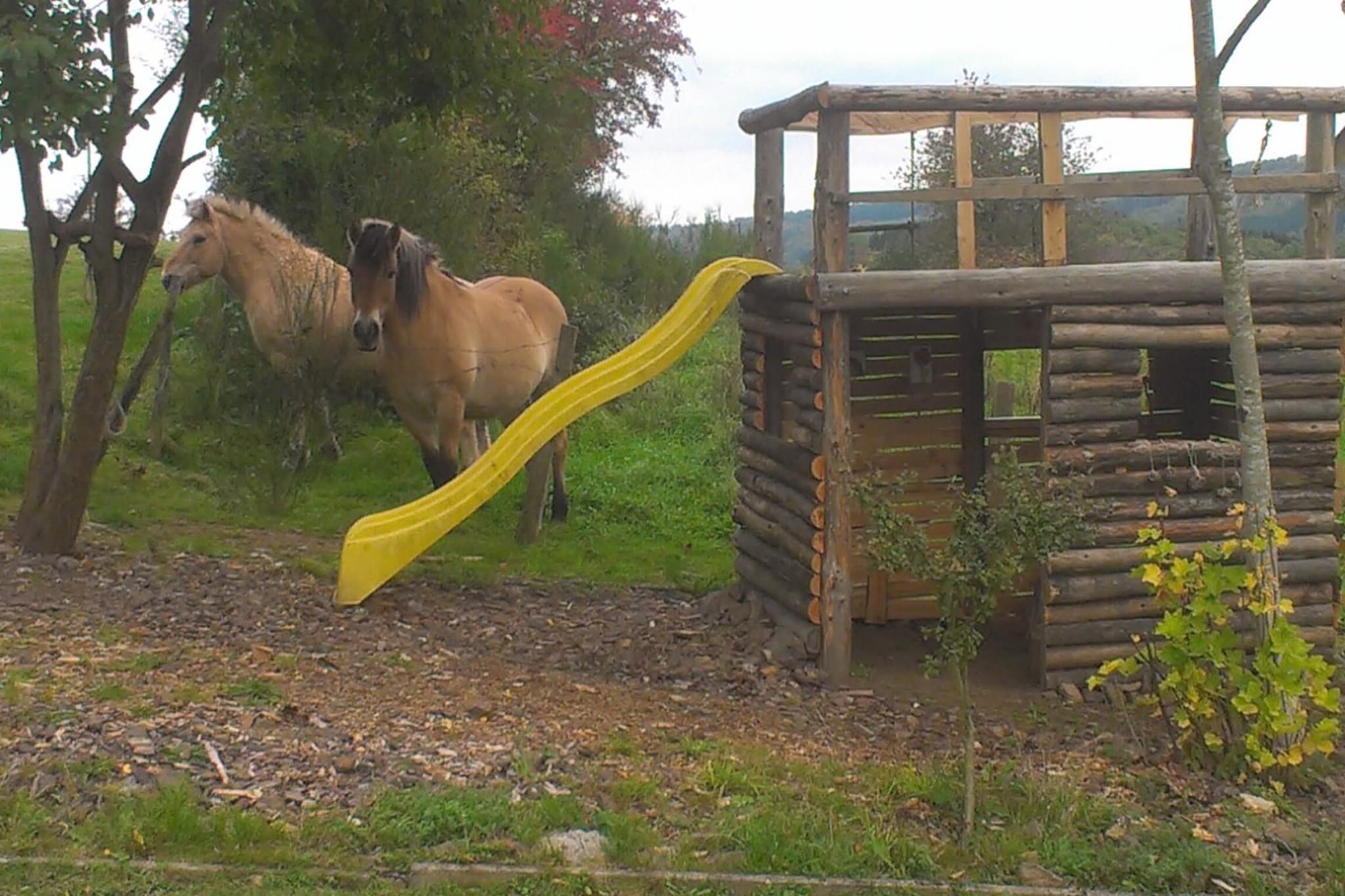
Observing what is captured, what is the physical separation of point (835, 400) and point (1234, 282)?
2282 millimetres

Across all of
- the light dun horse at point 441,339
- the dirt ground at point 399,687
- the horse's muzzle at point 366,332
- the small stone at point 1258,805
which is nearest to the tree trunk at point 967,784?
the dirt ground at point 399,687

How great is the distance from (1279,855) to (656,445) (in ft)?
31.9

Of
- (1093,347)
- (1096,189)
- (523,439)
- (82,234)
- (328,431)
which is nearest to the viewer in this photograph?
(1096,189)

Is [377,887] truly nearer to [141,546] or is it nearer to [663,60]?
[141,546]

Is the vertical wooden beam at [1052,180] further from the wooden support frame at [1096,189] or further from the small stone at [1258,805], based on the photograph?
the small stone at [1258,805]

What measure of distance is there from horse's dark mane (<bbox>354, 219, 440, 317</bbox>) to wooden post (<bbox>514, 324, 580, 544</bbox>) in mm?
1324

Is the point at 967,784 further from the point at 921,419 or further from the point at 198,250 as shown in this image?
the point at 198,250

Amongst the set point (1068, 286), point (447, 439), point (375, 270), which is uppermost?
point (375, 270)

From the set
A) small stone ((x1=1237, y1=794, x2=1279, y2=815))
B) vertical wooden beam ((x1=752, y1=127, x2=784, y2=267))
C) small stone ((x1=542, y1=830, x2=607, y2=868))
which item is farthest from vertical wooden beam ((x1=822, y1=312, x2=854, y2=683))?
small stone ((x1=542, y1=830, x2=607, y2=868))

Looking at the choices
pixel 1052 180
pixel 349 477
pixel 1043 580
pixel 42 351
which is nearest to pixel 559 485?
pixel 349 477

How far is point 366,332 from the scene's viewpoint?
28.3 feet

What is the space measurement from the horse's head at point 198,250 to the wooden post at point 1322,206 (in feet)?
24.3

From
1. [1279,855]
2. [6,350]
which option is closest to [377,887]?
[1279,855]

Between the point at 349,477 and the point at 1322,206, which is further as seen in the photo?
the point at 349,477
